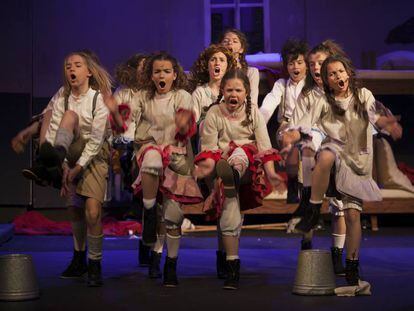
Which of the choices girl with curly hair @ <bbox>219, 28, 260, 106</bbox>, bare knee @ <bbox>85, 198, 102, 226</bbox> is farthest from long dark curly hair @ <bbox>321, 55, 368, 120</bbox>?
bare knee @ <bbox>85, 198, 102, 226</bbox>

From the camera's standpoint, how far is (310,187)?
5523mm

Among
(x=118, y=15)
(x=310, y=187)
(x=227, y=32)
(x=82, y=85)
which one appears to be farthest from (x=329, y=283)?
(x=118, y=15)

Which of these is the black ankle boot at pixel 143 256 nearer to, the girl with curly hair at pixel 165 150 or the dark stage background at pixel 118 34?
the girl with curly hair at pixel 165 150

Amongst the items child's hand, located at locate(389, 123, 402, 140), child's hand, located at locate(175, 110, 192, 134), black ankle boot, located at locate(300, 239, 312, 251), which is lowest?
black ankle boot, located at locate(300, 239, 312, 251)

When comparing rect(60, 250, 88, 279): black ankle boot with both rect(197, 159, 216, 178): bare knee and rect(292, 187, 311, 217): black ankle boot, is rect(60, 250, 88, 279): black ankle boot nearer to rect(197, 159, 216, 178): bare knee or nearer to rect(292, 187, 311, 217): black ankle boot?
rect(197, 159, 216, 178): bare knee

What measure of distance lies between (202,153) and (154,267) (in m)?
0.85

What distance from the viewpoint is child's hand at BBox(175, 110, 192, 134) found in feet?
18.3

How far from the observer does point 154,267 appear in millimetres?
5820

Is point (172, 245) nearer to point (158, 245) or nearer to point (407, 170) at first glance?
point (158, 245)

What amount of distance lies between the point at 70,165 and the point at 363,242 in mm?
3183

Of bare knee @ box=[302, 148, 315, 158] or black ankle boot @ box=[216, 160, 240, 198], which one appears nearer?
black ankle boot @ box=[216, 160, 240, 198]

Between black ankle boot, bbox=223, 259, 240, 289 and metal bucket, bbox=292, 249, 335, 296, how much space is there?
A: 39 cm

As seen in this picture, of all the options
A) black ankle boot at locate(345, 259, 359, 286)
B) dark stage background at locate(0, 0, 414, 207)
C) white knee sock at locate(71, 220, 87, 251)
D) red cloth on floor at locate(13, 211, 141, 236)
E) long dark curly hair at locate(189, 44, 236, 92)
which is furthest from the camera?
dark stage background at locate(0, 0, 414, 207)

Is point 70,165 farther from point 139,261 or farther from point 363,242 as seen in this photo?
point 363,242
